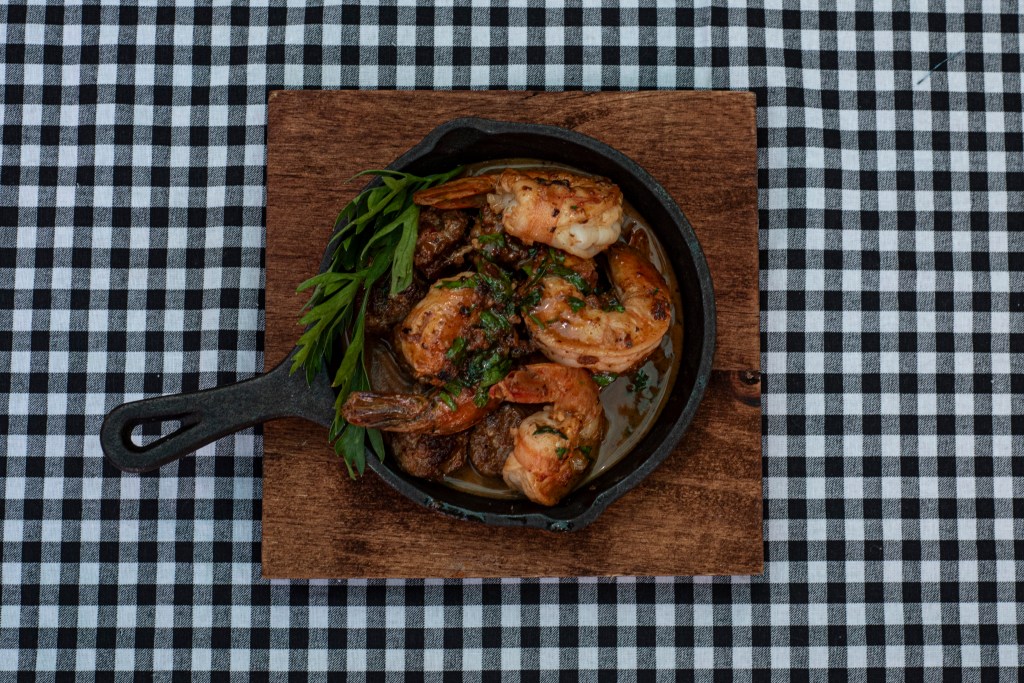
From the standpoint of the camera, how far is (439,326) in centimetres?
166

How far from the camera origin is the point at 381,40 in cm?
205

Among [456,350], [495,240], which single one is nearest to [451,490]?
[456,350]

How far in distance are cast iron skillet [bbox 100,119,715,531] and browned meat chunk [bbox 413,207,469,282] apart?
0.11m

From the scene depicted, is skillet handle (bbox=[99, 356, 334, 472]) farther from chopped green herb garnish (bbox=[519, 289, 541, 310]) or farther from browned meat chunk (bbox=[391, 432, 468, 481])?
chopped green herb garnish (bbox=[519, 289, 541, 310])

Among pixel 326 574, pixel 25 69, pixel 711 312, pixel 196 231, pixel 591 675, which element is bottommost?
pixel 591 675

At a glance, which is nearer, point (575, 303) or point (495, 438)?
point (575, 303)

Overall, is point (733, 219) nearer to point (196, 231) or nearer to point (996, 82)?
point (996, 82)

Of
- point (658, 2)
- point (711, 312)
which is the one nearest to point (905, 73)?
point (658, 2)

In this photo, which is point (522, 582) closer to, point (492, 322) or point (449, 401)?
point (449, 401)

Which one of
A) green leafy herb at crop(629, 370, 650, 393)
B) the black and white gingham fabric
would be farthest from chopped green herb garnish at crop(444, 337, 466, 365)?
the black and white gingham fabric

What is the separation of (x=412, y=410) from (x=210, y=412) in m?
0.41

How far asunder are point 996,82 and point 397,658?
80.6 inches

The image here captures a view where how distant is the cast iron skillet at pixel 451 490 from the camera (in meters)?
1.70

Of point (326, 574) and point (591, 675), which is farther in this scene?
point (591, 675)
